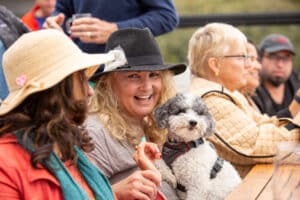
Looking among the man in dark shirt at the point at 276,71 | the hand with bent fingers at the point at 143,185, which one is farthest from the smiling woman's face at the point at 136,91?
the man in dark shirt at the point at 276,71

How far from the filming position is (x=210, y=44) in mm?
3465

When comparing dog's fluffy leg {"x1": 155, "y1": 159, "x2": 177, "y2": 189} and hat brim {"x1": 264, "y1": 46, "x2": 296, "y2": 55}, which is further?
hat brim {"x1": 264, "y1": 46, "x2": 296, "y2": 55}

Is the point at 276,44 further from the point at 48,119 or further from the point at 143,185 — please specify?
the point at 48,119

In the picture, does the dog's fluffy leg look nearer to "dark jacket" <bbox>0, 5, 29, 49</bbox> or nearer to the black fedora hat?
the black fedora hat

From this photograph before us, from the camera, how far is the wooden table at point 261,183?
2353 millimetres

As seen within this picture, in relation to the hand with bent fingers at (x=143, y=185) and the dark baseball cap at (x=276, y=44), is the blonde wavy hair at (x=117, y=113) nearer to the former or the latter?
the hand with bent fingers at (x=143, y=185)

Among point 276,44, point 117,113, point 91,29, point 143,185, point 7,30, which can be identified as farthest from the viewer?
point 276,44

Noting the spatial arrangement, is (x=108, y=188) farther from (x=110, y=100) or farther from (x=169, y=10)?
(x=169, y=10)

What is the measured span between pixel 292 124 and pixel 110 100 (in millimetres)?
985

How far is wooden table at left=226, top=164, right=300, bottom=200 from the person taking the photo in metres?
2.35

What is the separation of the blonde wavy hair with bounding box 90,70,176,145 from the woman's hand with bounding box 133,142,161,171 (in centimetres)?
34

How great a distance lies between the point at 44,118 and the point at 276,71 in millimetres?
3769

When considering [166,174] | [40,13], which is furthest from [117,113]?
[40,13]

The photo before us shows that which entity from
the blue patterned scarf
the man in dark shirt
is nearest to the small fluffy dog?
the blue patterned scarf
